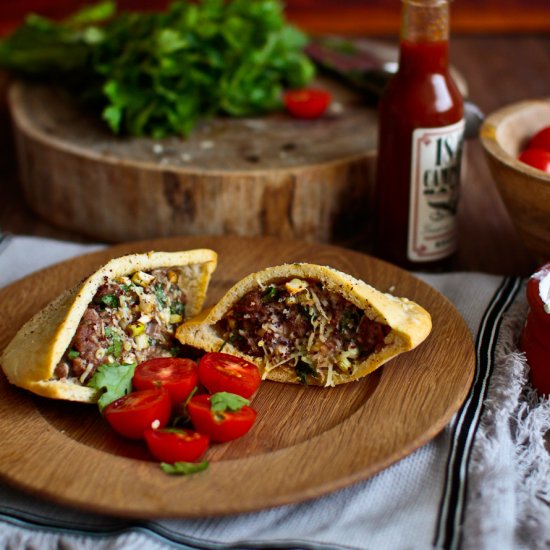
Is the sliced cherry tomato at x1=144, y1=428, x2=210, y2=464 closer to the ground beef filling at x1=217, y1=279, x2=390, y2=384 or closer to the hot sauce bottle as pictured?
the ground beef filling at x1=217, y1=279, x2=390, y2=384

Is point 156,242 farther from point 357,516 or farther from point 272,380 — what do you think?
point 357,516

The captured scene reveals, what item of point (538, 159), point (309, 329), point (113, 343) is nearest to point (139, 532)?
point (113, 343)

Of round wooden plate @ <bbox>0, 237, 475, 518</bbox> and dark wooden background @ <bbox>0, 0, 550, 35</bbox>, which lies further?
dark wooden background @ <bbox>0, 0, 550, 35</bbox>

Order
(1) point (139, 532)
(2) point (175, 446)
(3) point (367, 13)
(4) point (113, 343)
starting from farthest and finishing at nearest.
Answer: (3) point (367, 13) < (4) point (113, 343) < (2) point (175, 446) < (1) point (139, 532)

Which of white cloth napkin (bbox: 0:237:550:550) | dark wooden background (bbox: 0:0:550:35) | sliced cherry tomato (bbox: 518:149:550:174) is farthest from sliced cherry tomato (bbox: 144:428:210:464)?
dark wooden background (bbox: 0:0:550:35)

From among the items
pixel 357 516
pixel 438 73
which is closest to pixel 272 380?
pixel 357 516

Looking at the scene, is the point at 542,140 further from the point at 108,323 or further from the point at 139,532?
the point at 139,532

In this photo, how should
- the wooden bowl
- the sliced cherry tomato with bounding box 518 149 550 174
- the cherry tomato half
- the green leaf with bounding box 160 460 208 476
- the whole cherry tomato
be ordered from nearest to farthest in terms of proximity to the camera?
the green leaf with bounding box 160 460 208 476
the cherry tomato half
the whole cherry tomato
the wooden bowl
the sliced cherry tomato with bounding box 518 149 550 174

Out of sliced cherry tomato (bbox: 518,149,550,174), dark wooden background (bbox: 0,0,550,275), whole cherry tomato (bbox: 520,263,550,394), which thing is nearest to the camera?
whole cherry tomato (bbox: 520,263,550,394)
